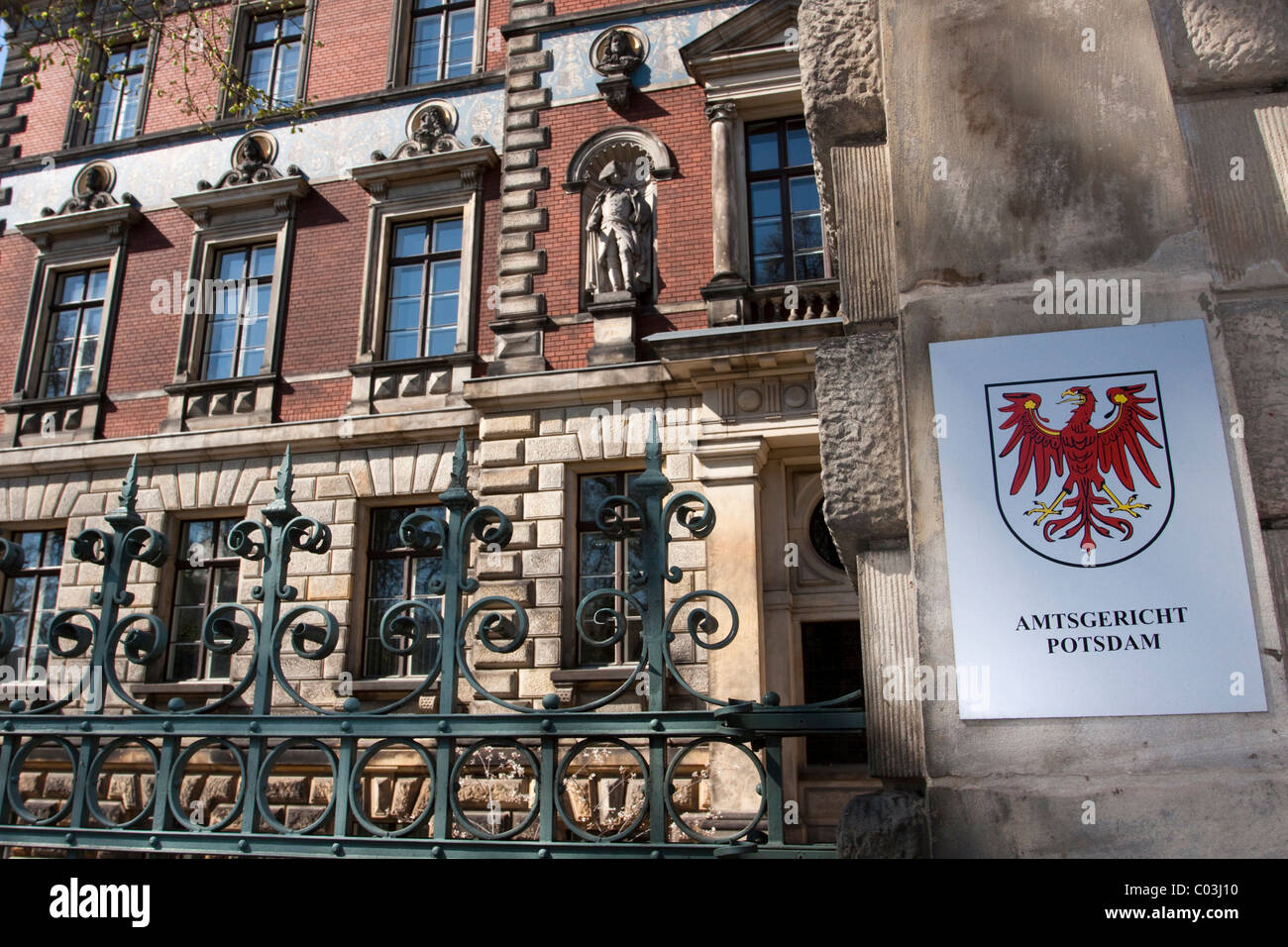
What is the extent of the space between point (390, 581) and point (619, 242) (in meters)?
5.25

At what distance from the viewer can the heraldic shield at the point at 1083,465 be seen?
211 cm

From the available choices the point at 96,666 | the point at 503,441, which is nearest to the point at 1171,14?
the point at 96,666

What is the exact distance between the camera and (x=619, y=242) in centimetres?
1211

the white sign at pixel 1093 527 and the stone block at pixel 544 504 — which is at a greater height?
the stone block at pixel 544 504

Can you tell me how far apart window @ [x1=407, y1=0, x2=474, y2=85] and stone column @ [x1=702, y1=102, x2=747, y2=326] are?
467 cm

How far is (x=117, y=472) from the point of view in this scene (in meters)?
14.0

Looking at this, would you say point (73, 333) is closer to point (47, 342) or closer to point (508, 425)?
point (47, 342)

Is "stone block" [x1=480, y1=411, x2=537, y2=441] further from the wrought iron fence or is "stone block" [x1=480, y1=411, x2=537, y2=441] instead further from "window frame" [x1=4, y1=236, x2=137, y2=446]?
the wrought iron fence

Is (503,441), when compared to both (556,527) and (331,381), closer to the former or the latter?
(556,527)

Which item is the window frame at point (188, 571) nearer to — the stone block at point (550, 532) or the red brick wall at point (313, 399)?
the red brick wall at point (313, 399)

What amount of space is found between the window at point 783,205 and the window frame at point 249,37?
7.42 meters

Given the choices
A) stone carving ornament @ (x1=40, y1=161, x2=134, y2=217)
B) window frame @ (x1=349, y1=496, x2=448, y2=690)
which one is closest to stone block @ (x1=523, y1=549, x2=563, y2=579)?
window frame @ (x1=349, y1=496, x2=448, y2=690)

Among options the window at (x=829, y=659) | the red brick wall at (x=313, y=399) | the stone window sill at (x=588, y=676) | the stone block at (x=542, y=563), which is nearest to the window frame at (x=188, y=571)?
the red brick wall at (x=313, y=399)

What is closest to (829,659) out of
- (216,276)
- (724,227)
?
(724,227)
